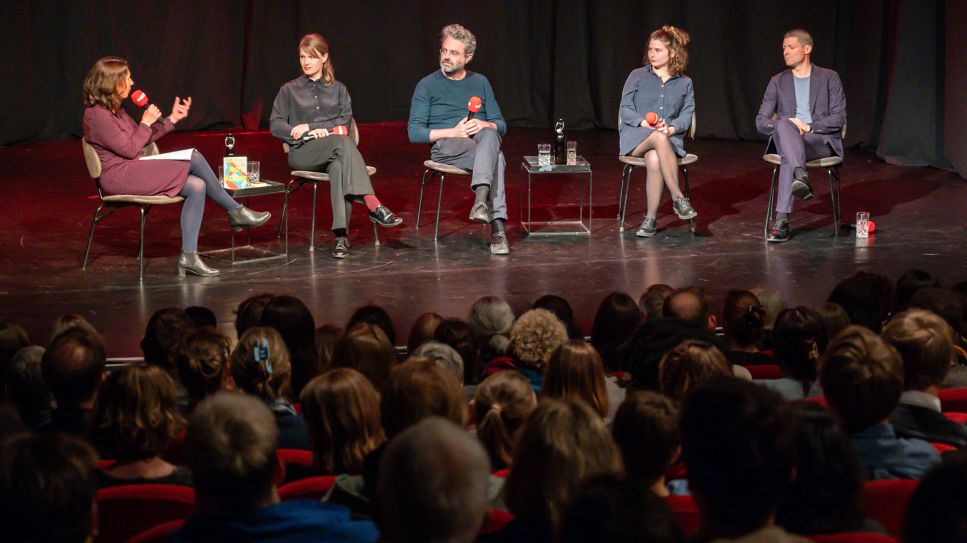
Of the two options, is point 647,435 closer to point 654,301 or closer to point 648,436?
point 648,436

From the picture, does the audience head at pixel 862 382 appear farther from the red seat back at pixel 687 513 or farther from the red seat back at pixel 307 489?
the red seat back at pixel 307 489

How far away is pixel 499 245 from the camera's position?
6.10 meters

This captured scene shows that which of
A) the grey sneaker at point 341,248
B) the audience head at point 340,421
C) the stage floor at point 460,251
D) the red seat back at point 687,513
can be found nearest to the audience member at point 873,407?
the red seat back at point 687,513

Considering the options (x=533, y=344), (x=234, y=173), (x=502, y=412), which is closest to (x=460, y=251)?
(x=234, y=173)

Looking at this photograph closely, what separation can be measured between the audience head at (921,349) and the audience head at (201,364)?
1.64m

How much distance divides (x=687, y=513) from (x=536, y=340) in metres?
1.26

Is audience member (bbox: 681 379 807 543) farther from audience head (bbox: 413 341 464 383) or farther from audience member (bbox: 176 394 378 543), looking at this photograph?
audience head (bbox: 413 341 464 383)

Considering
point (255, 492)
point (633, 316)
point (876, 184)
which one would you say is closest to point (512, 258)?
point (633, 316)

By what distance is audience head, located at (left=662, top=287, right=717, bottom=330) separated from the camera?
12.2 ft

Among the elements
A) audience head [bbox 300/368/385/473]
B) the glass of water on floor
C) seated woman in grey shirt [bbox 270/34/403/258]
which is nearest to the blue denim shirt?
audience head [bbox 300/368/385/473]

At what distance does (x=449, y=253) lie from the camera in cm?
611

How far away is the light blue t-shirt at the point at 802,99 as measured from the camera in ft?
21.5

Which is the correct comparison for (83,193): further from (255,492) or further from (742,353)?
(255,492)

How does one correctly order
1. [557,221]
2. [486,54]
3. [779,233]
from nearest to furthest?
1. [779,233]
2. [557,221]
3. [486,54]
